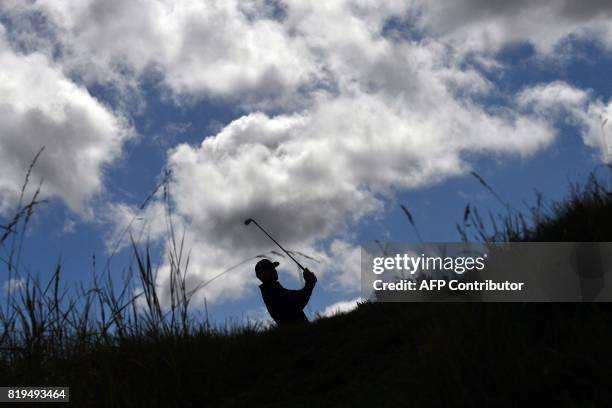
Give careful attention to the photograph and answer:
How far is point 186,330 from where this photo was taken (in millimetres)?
5066

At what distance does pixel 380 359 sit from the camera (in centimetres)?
431

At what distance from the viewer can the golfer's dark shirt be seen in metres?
9.10

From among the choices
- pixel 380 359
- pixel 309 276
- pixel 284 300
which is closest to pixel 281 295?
pixel 284 300

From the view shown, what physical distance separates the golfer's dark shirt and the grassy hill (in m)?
3.15

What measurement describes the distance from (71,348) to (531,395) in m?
3.84

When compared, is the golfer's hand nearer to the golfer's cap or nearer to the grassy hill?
the golfer's cap

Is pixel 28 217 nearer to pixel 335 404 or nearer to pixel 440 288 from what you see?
pixel 335 404

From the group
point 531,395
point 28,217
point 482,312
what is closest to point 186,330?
point 28,217

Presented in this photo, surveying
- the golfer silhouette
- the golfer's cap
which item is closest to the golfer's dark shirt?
the golfer silhouette

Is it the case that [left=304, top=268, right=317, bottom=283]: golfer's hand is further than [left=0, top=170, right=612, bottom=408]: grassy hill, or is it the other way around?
[left=304, top=268, right=317, bottom=283]: golfer's hand

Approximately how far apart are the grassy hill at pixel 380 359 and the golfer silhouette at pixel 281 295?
3.15m

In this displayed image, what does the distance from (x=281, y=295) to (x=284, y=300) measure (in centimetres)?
9

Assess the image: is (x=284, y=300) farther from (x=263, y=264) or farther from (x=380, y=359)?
(x=380, y=359)

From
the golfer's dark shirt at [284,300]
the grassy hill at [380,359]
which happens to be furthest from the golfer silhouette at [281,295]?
the grassy hill at [380,359]
